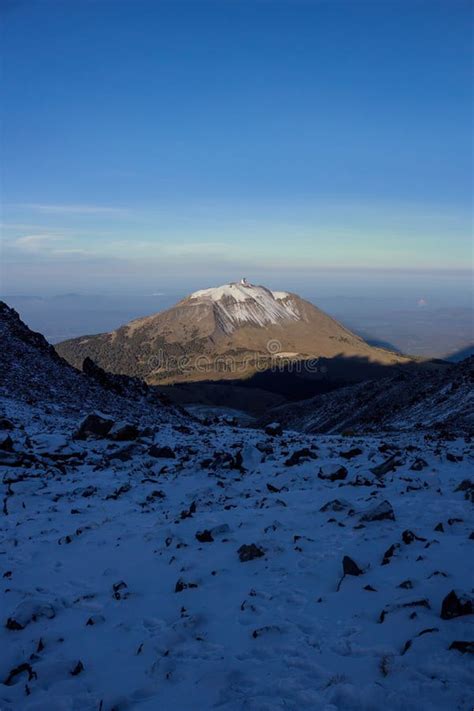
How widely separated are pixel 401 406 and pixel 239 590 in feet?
137

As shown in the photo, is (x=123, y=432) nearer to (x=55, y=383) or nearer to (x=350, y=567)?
(x=350, y=567)

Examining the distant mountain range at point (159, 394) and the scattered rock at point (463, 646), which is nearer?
the scattered rock at point (463, 646)

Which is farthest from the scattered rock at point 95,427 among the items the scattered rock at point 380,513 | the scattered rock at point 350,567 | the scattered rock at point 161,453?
the scattered rock at point 350,567

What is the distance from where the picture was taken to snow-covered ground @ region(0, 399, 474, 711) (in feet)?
17.5

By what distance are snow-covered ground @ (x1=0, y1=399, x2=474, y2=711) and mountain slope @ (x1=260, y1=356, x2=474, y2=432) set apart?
18.9 metres

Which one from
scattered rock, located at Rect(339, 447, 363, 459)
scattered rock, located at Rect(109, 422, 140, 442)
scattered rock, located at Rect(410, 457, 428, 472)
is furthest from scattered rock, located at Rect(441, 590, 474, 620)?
scattered rock, located at Rect(109, 422, 140, 442)

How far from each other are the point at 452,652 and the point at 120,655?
4068 mm

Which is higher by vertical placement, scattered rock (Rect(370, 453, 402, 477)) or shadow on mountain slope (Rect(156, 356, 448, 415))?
scattered rock (Rect(370, 453, 402, 477))

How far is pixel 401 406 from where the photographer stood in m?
46.2

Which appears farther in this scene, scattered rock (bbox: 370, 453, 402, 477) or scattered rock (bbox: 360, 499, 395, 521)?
scattered rock (bbox: 370, 453, 402, 477)

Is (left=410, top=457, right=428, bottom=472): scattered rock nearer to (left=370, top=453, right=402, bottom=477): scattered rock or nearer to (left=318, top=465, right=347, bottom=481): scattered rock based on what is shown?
(left=370, top=453, right=402, bottom=477): scattered rock

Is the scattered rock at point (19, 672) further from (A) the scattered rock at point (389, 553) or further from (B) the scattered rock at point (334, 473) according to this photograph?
(B) the scattered rock at point (334, 473)

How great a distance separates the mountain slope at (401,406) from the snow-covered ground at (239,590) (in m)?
18.9

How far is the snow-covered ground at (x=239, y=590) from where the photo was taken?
17.5 ft
